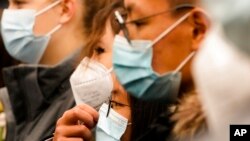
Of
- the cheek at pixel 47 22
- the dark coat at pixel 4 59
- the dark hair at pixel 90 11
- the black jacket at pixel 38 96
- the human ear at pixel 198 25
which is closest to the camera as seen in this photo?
the human ear at pixel 198 25

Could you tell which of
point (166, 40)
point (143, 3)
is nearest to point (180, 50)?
point (166, 40)

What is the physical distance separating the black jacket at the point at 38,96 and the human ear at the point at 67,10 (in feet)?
0.54

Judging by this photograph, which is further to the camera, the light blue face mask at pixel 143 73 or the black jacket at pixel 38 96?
the black jacket at pixel 38 96

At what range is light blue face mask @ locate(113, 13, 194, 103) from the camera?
2037 mm

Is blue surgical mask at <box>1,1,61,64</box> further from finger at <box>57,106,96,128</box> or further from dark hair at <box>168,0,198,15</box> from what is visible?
dark hair at <box>168,0,198,15</box>

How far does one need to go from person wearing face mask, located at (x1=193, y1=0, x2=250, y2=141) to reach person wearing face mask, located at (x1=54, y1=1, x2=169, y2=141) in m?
0.21

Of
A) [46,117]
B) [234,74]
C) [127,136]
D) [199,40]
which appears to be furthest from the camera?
[46,117]

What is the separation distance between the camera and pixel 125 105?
7.27ft

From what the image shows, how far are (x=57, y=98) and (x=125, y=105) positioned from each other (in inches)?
18.6

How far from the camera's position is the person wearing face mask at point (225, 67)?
184 centimetres

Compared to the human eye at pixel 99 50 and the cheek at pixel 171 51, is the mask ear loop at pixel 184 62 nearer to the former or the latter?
the cheek at pixel 171 51

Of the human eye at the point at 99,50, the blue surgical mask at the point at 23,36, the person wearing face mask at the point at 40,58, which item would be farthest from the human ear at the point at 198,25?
the blue surgical mask at the point at 23,36

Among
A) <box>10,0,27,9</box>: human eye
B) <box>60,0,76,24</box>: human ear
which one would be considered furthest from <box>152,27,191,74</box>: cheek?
<box>10,0,27,9</box>: human eye

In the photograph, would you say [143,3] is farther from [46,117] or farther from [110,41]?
[46,117]
